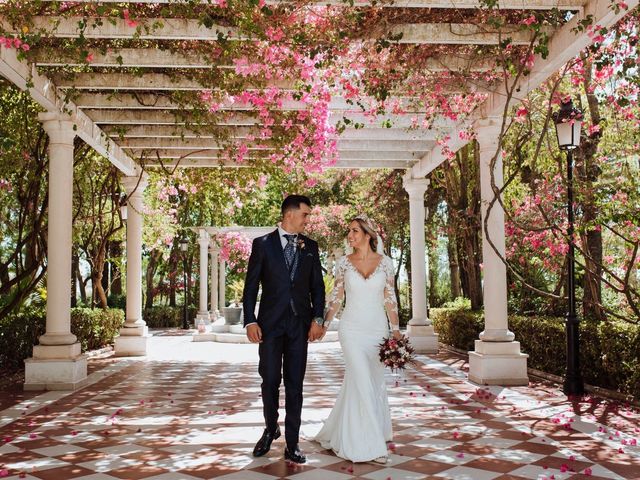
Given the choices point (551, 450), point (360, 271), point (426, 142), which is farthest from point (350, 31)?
point (426, 142)

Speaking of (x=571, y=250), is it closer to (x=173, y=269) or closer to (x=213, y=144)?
(x=213, y=144)

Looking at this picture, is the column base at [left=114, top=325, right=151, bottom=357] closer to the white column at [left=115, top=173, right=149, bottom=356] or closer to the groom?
the white column at [left=115, top=173, right=149, bottom=356]

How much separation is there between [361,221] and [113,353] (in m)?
11.0

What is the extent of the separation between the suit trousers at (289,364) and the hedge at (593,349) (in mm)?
4563

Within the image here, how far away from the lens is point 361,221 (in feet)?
17.7

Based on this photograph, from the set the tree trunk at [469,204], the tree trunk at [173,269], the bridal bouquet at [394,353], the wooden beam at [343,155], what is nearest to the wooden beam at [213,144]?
the wooden beam at [343,155]

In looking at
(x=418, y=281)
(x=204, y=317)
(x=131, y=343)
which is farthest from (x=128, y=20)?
(x=204, y=317)

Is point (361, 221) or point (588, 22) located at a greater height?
point (588, 22)

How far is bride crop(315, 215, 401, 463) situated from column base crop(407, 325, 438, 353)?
8388 mm

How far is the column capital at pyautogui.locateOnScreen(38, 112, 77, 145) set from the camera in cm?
955

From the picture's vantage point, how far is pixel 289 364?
4945mm

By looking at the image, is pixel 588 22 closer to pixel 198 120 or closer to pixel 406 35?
pixel 406 35

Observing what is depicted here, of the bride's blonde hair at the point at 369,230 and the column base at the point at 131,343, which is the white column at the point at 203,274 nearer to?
the column base at the point at 131,343

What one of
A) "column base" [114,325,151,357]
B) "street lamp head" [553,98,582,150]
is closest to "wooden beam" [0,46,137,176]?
"column base" [114,325,151,357]
